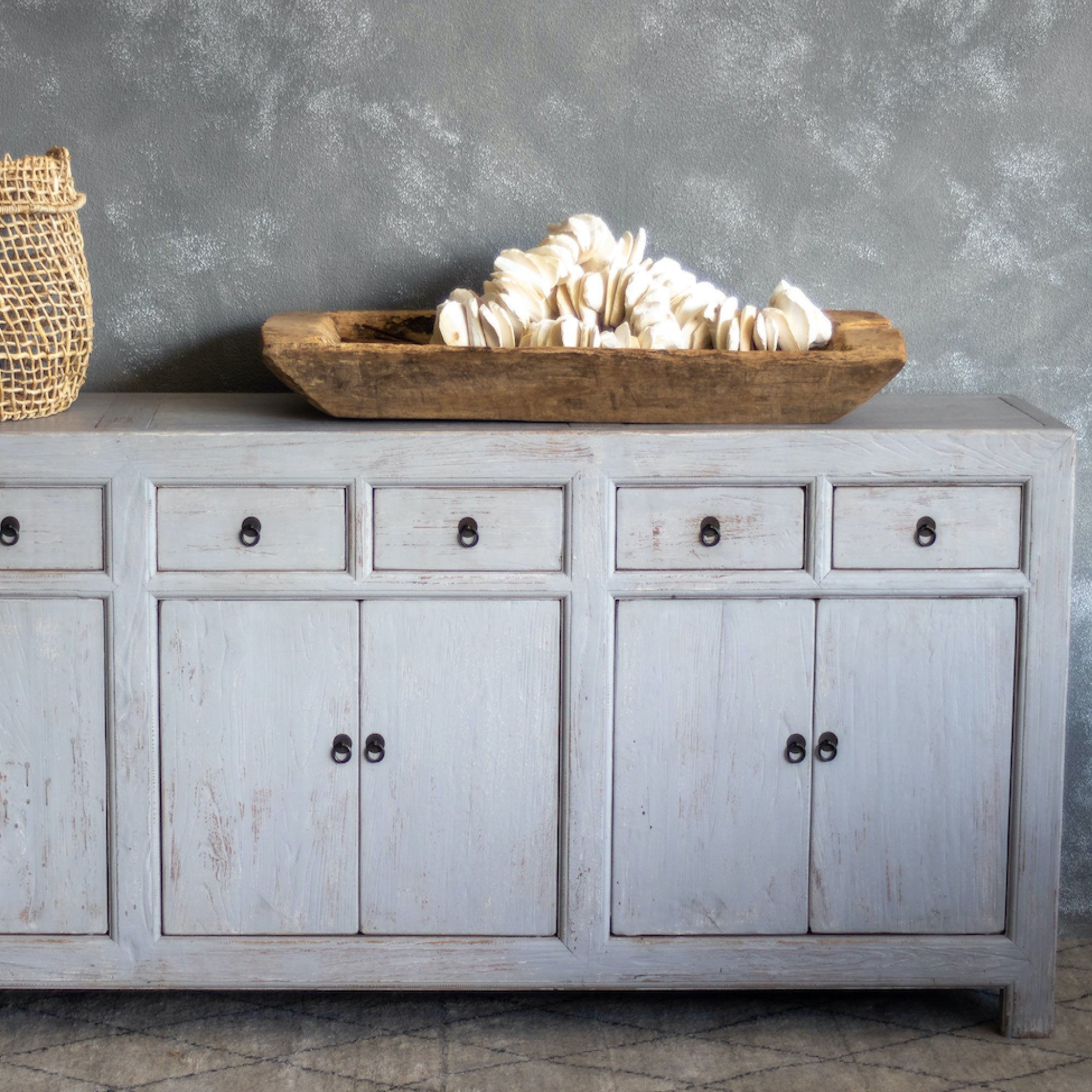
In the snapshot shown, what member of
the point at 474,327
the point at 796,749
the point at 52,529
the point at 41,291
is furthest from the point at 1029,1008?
the point at 41,291

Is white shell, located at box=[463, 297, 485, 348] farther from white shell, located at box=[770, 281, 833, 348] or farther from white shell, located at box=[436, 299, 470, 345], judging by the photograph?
white shell, located at box=[770, 281, 833, 348]

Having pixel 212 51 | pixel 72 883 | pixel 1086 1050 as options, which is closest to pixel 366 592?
pixel 72 883

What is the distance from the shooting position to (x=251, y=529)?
1.89 meters

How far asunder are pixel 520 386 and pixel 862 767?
0.77 metres

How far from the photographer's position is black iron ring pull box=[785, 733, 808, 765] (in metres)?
1.98

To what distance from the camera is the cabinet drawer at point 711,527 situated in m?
1.91

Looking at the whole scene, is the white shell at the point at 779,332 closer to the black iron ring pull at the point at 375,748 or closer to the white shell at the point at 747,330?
the white shell at the point at 747,330

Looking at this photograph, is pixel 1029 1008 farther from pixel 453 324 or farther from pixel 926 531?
pixel 453 324

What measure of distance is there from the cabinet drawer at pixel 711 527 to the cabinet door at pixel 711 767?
0.06 metres

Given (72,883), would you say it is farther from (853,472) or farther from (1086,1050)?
(1086,1050)

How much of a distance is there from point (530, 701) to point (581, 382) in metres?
0.48

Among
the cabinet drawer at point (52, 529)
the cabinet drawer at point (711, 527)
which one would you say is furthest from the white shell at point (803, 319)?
the cabinet drawer at point (52, 529)

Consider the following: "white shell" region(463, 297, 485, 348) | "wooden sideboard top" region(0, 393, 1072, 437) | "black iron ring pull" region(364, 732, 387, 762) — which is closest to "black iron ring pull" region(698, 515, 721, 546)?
"wooden sideboard top" region(0, 393, 1072, 437)

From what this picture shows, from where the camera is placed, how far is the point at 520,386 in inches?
74.7
